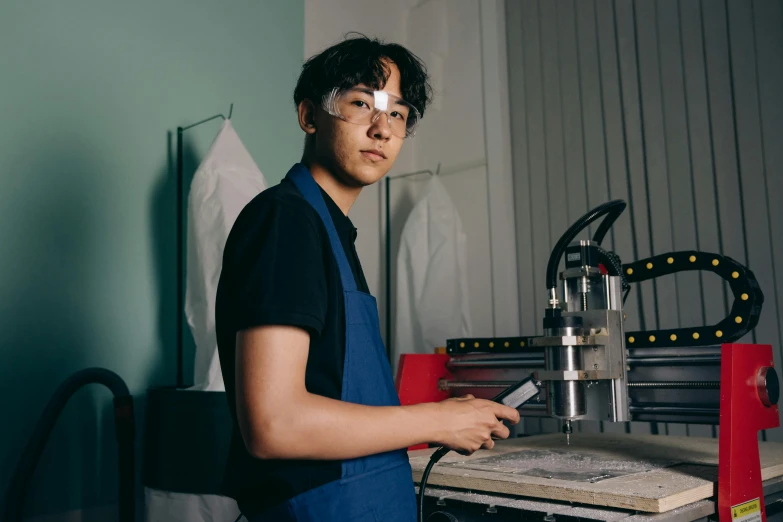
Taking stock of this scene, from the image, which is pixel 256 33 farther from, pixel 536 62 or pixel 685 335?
pixel 685 335

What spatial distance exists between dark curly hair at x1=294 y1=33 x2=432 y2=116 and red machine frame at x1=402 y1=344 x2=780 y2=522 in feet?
2.48

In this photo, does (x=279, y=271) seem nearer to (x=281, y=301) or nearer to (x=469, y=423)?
(x=281, y=301)

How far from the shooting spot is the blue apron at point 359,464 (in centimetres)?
92

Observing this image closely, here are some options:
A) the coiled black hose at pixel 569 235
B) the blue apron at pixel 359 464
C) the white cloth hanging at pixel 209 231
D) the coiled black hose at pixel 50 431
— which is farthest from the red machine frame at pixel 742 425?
the coiled black hose at pixel 50 431

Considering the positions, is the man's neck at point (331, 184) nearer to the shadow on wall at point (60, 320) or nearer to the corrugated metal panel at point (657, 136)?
the shadow on wall at point (60, 320)

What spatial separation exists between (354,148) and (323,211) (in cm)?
14

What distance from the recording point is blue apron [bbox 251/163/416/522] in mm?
917

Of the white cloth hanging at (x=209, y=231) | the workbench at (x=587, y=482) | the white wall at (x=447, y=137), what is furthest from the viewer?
the white wall at (x=447, y=137)

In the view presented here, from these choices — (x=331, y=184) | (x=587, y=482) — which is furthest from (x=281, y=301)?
(x=587, y=482)

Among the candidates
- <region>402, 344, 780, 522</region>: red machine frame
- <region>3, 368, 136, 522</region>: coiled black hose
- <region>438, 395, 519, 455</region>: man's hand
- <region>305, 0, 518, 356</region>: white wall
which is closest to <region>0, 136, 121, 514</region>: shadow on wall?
<region>3, 368, 136, 522</region>: coiled black hose

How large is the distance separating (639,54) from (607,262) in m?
1.45

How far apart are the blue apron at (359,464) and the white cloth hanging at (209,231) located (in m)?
0.92

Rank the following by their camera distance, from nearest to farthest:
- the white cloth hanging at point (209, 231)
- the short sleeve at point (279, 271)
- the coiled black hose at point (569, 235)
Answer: the short sleeve at point (279, 271), the coiled black hose at point (569, 235), the white cloth hanging at point (209, 231)

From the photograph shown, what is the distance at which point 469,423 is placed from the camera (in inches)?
40.5
